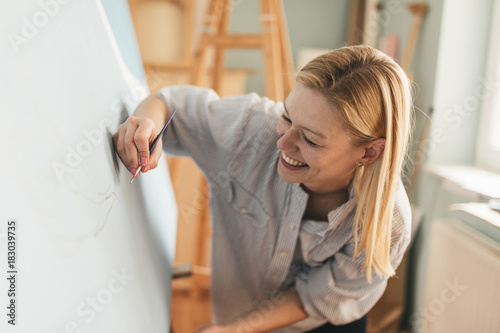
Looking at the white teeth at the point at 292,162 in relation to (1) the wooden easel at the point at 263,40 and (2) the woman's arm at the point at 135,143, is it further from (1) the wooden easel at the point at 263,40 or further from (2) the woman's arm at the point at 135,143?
(1) the wooden easel at the point at 263,40

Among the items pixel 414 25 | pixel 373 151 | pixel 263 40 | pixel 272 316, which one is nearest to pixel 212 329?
pixel 272 316

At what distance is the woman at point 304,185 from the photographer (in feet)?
2.61

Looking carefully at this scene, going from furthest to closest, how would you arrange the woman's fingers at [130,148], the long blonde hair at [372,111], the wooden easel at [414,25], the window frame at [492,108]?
the wooden easel at [414,25]
the window frame at [492,108]
the long blonde hair at [372,111]
the woman's fingers at [130,148]

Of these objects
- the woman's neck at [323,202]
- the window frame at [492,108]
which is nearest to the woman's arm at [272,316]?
the woman's neck at [323,202]

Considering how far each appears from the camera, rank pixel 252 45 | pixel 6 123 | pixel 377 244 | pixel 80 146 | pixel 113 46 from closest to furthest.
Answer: pixel 6 123 → pixel 80 146 → pixel 113 46 → pixel 377 244 → pixel 252 45

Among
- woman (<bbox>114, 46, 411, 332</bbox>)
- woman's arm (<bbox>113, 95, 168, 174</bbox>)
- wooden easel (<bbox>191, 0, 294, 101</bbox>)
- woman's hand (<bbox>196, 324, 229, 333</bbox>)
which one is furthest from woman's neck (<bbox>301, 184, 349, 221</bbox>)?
wooden easel (<bbox>191, 0, 294, 101</bbox>)

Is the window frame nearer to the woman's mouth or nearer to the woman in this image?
the woman

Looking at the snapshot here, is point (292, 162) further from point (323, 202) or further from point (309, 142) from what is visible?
point (323, 202)

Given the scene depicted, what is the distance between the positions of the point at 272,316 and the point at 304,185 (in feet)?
1.04

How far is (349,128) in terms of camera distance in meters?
0.80

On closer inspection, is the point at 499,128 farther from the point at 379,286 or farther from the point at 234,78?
the point at 234,78

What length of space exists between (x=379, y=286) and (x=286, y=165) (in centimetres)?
38

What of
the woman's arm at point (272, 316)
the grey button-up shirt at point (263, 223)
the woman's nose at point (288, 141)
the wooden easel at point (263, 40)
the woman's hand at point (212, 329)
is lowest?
the woman's arm at point (272, 316)

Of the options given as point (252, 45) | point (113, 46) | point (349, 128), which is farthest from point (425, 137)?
point (113, 46)
